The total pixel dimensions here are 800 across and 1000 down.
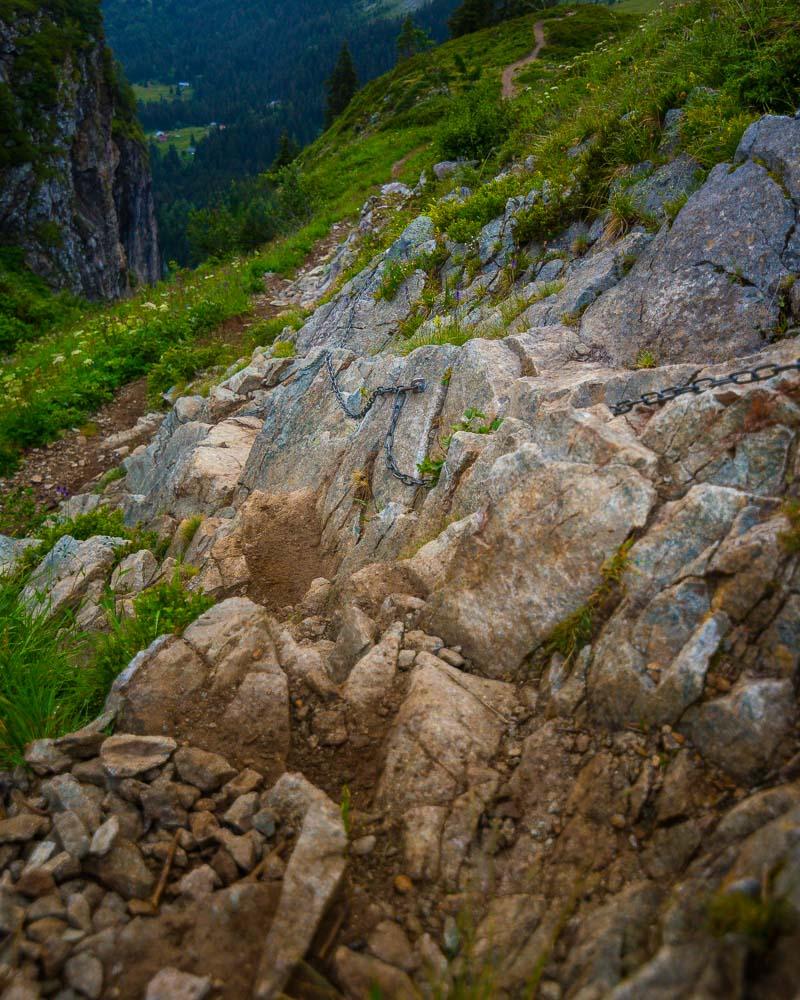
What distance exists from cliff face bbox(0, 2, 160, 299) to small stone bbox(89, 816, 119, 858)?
4889 centimetres

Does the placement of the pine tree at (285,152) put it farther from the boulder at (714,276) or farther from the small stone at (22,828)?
the small stone at (22,828)

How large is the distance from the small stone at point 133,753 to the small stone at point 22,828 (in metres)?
0.47

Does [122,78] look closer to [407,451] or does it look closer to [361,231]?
[361,231]

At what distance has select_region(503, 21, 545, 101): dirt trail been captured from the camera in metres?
37.8

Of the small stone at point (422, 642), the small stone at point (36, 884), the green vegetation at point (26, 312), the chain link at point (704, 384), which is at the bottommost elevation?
the small stone at point (422, 642)

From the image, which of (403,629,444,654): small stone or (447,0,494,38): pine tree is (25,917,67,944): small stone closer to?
(403,629,444,654): small stone

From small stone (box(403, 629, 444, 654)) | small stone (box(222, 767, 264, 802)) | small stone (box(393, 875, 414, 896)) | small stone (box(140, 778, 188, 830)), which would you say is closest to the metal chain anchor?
small stone (box(403, 629, 444, 654))

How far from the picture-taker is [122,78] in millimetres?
62469

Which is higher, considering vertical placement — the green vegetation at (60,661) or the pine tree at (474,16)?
the pine tree at (474,16)

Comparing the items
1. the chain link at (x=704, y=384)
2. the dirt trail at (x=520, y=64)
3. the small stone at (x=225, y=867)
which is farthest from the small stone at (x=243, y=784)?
the dirt trail at (x=520, y=64)

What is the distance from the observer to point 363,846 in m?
3.92

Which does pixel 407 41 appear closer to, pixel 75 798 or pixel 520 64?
pixel 520 64

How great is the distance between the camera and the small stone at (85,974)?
323 centimetres

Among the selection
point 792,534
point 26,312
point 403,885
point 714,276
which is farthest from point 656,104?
point 26,312
